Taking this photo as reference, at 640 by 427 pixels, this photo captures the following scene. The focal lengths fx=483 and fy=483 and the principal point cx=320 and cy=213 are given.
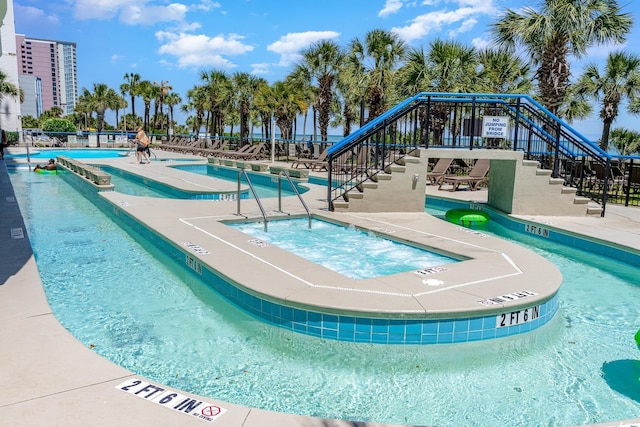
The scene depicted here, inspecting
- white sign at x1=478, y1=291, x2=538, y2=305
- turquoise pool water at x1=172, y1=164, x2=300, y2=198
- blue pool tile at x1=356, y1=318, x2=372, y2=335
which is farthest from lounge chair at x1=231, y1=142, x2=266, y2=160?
blue pool tile at x1=356, y1=318, x2=372, y2=335

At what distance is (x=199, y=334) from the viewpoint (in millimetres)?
4395

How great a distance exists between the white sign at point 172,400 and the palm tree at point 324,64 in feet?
81.1

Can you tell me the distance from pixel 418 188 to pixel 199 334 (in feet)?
20.2

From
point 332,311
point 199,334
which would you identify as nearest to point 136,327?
point 199,334

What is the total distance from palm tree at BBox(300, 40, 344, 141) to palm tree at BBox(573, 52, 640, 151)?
11895 mm

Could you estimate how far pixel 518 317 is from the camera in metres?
4.37

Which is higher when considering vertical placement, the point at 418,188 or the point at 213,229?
the point at 418,188

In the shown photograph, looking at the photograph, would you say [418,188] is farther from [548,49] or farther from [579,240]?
[548,49]

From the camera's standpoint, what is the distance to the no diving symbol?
2.66m

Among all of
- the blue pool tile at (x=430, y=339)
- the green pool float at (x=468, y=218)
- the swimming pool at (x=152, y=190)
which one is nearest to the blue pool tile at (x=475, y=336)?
the blue pool tile at (x=430, y=339)

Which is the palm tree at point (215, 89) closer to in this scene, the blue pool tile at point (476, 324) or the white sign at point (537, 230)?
the white sign at point (537, 230)

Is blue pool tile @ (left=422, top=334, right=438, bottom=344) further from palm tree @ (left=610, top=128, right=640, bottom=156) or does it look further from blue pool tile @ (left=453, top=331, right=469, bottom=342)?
palm tree @ (left=610, top=128, right=640, bottom=156)

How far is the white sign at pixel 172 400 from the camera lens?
2676 mm

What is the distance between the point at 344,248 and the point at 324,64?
69.4 ft
